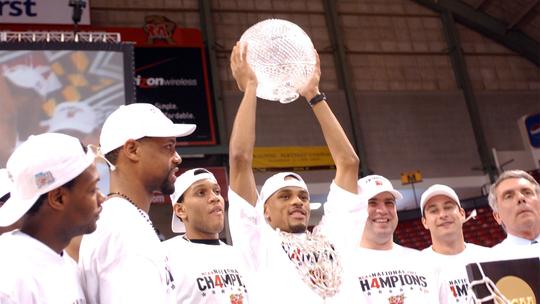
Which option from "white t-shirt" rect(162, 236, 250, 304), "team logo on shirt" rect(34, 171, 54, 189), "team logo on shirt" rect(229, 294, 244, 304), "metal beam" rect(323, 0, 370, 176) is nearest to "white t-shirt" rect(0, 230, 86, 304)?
"team logo on shirt" rect(34, 171, 54, 189)

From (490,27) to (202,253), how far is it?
37.7ft

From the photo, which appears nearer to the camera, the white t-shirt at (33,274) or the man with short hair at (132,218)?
the white t-shirt at (33,274)

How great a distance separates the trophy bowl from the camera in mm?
2777

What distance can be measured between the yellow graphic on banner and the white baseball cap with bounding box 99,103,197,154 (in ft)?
28.0

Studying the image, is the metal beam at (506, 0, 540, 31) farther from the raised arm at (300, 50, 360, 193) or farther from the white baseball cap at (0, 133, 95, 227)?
the white baseball cap at (0, 133, 95, 227)

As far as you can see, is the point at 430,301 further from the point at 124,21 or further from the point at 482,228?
the point at 124,21

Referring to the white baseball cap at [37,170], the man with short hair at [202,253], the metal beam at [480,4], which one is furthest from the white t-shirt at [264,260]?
the metal beam at [480,4]

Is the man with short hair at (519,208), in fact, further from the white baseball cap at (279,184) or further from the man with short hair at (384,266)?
the white baseball cap at (279,184)

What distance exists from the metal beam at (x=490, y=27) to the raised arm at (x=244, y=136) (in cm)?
1128

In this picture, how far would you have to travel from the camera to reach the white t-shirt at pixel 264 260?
2.62 meters

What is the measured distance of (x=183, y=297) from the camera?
3.08 metres

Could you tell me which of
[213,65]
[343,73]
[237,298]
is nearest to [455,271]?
[237,298]

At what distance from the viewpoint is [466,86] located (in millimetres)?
12555

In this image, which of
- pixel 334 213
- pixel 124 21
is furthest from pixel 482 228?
pixel 334 213
